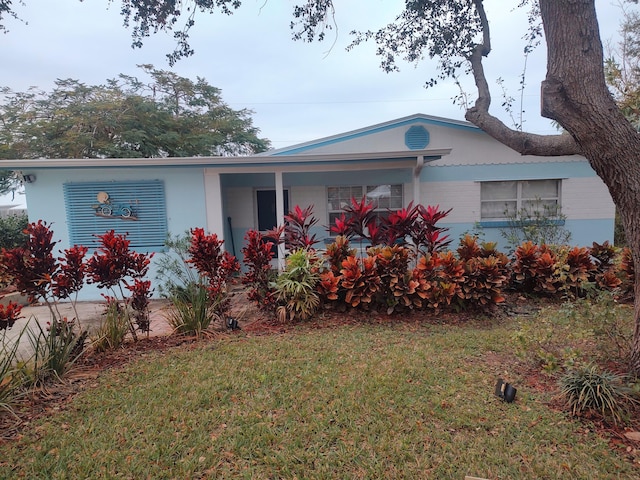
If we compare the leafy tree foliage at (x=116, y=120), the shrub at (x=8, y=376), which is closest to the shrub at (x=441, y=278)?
the shrub at (x=8, y=376)

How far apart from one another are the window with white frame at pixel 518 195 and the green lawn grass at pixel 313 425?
562 centimetres

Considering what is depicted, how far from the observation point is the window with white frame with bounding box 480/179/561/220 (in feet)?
28.3

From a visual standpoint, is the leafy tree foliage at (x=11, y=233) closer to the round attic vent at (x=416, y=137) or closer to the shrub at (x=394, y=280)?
the shrub at (x=394, y=280)

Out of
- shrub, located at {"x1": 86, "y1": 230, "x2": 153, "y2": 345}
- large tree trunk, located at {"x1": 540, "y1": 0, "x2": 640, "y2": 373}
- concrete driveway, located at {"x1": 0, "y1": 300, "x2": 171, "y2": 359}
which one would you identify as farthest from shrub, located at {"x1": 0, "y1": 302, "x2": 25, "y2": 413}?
large tree trunk, located at {"x1": 540, "y1": 0, "x2": 640, "y2": 373}

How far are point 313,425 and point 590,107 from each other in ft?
10.4

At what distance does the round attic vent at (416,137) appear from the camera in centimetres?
895

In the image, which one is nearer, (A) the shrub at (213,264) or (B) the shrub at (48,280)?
(B) the shrub at (48,280)

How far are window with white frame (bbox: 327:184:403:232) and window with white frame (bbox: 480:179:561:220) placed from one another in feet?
6.72

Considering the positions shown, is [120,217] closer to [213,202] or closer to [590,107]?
[213,202]

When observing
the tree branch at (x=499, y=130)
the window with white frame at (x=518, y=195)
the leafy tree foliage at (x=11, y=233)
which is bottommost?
the leafy tree foliage at (x=11, y=233)

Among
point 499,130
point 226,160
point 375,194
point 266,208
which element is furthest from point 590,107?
point 266,208

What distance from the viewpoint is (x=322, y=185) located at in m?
8.80

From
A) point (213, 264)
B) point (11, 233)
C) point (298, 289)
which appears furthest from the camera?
point (11, 233)

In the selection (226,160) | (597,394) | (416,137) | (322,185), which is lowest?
(597,394)
